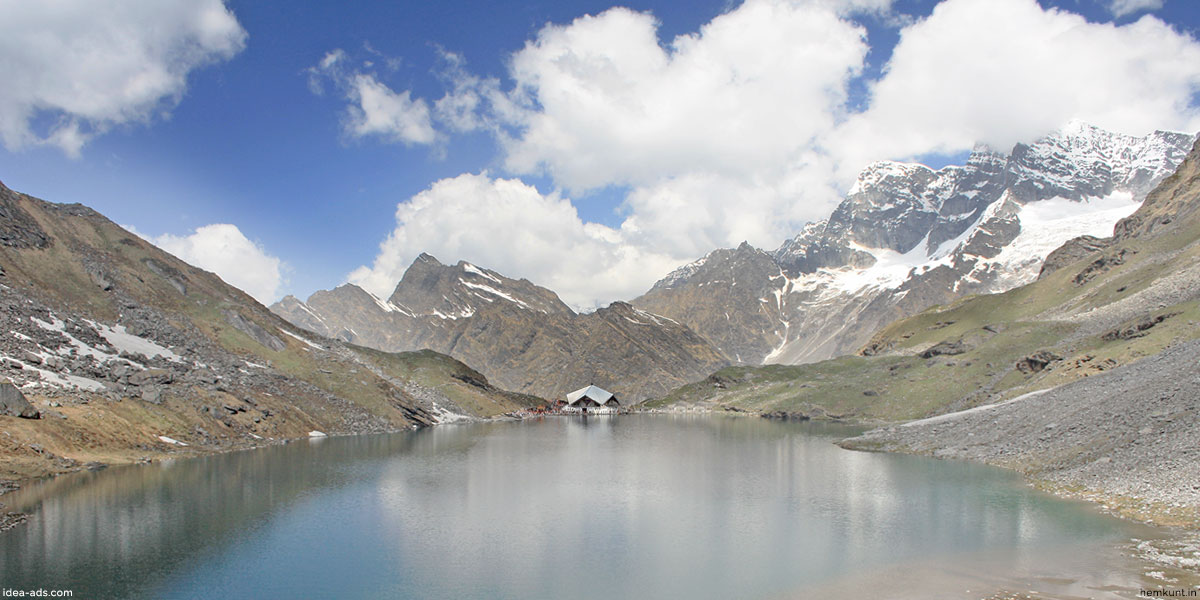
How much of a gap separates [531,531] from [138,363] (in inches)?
2927

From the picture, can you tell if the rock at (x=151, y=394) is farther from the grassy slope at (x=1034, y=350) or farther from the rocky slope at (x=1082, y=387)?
the grassy slope at (x=1034, y=350)

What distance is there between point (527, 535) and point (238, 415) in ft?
224

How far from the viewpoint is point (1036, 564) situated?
37938 mm

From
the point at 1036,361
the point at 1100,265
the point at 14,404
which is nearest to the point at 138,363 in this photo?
the point at 14,404

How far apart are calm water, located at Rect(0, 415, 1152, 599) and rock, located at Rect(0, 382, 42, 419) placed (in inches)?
390

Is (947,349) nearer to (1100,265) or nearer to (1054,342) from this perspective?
(1054,342)

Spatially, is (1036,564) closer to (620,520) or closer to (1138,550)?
(1138,550)

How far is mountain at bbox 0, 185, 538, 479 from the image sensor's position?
70562 mm

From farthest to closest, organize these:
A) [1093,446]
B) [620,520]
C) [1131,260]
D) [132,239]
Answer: [1131,260] < [132,239] < [1093,446] < [620,520]

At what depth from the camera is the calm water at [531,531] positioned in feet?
119

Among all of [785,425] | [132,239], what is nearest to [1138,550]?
[785,425]

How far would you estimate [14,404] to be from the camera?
205 feet

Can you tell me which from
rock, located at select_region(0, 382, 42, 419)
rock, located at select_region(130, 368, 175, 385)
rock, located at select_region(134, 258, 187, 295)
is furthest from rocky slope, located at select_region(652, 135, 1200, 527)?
rock, located at select_region(134, 258, 187, 295)

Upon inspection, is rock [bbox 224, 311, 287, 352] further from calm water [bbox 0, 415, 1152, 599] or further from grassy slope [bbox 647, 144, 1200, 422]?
grassy slope [bbox 647, 144, 1200, 422]
